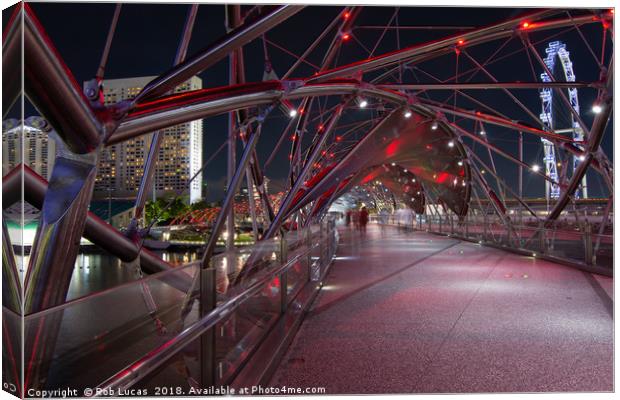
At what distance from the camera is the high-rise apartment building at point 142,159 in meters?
5.87

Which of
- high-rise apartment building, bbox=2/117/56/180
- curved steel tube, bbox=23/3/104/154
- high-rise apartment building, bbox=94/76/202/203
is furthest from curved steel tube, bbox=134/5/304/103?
high-rise apartment building, bbox=2/117/56/180

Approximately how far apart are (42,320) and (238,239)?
37.9 m

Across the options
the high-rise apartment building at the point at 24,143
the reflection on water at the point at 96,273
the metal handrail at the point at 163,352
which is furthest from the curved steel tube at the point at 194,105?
the reflection on water at the point at 96,273

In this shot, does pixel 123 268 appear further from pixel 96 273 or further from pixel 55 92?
pixel 55 92

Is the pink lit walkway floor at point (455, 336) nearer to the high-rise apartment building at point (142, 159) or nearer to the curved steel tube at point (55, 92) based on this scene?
the curved steel tube at point (55, 92)

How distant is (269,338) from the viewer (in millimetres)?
5387

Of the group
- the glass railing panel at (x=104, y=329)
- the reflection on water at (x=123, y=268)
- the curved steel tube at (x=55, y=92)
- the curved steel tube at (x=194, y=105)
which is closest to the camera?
the glass railing panel at (x=104, y=329)

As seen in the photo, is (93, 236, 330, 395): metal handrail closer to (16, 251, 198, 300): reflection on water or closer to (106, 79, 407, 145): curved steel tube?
(106, 79, 407, 145): curved steel tube

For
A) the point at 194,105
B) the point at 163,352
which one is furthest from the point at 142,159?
the point at 163,352

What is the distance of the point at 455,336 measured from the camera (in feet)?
19.4

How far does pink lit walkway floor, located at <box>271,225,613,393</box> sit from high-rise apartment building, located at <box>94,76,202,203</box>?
3.03 m

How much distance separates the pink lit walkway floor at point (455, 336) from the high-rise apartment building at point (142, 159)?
9.94 feet

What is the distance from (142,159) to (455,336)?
547cm

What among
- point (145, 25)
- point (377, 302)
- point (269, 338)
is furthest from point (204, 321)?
point (377, 302)
